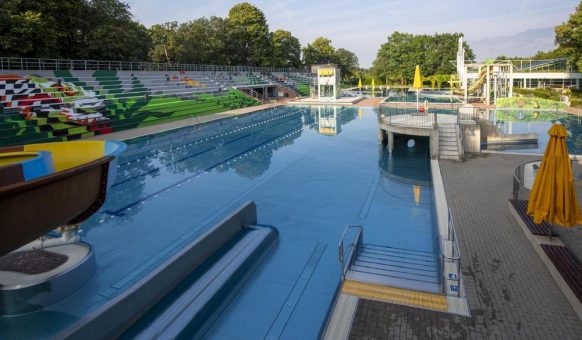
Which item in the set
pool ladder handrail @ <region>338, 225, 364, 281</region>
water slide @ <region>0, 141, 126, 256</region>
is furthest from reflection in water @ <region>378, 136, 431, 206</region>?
water slide @ <region>0, 141, 126, 256</region>

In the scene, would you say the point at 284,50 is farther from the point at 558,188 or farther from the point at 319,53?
the point at 558,188

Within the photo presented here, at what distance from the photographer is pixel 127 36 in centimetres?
3061

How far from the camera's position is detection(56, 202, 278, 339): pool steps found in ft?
16.4

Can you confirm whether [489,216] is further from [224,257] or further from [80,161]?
[80,161]

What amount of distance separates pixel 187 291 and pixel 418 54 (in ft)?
185

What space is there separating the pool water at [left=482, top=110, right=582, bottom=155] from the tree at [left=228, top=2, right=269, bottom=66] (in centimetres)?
3370

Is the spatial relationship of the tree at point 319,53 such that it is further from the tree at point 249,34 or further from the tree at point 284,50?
the tree at point 249,34

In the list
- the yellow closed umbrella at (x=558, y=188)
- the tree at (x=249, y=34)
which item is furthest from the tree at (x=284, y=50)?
the yellow closed umbrella at (x=558, y=188)

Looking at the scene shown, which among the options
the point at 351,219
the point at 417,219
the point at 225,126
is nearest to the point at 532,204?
the point at 417,219

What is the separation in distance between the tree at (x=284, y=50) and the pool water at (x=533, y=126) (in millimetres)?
36685

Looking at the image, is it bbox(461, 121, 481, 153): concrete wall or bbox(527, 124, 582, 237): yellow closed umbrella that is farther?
bbox(461, 121, 481, 153): concrete wall

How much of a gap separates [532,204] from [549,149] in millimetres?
817

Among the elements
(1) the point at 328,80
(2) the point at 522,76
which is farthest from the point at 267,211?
(2) the point at 522,76

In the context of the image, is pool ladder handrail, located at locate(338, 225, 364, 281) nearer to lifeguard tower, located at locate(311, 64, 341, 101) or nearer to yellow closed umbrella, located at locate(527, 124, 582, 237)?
yellow closed umbrella, located at locate(527, 124, 582, 237)
